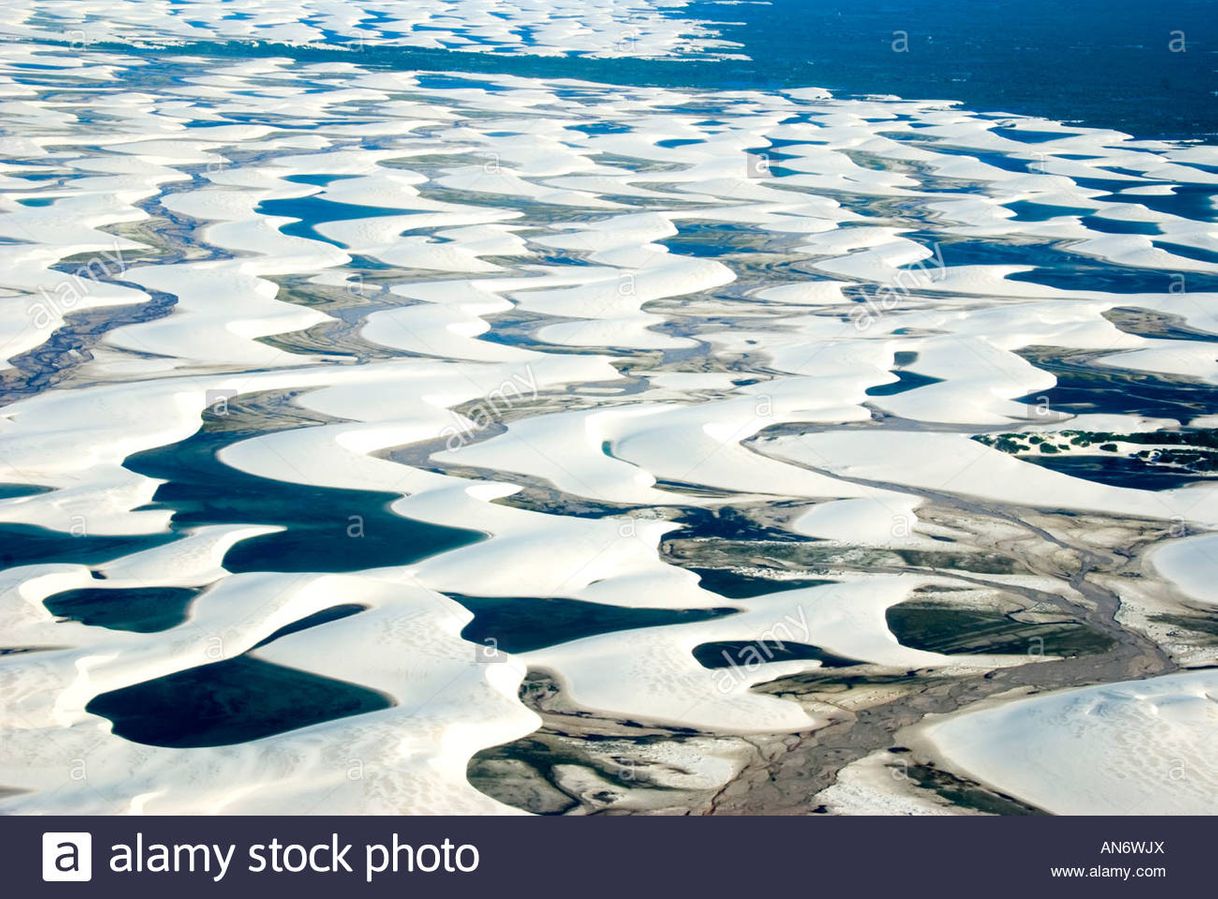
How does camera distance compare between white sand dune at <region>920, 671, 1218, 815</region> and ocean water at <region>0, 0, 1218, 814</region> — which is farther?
ocean water at <region>0, 0, 1218, 814</region>

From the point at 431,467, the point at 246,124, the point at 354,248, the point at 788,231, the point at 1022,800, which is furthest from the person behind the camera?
the point at 246,124

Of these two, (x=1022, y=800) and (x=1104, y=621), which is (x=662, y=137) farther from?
(x=1022, y=800)

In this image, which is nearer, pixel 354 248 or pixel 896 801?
A: pixel 896 801

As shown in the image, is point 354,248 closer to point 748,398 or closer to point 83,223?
point 83,223

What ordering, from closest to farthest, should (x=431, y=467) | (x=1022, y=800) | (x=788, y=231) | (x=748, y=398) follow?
1. (x=1022, y=800)
2. (x=431, y=467)
3. (x=748, y=398)
4. (x=788, y=231)

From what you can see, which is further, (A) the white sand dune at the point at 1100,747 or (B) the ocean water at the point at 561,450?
(B) the ocean water at the point at 561,450

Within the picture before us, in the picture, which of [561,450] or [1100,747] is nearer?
[1100,747]

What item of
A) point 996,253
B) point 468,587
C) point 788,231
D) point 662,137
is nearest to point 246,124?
point 662,137
